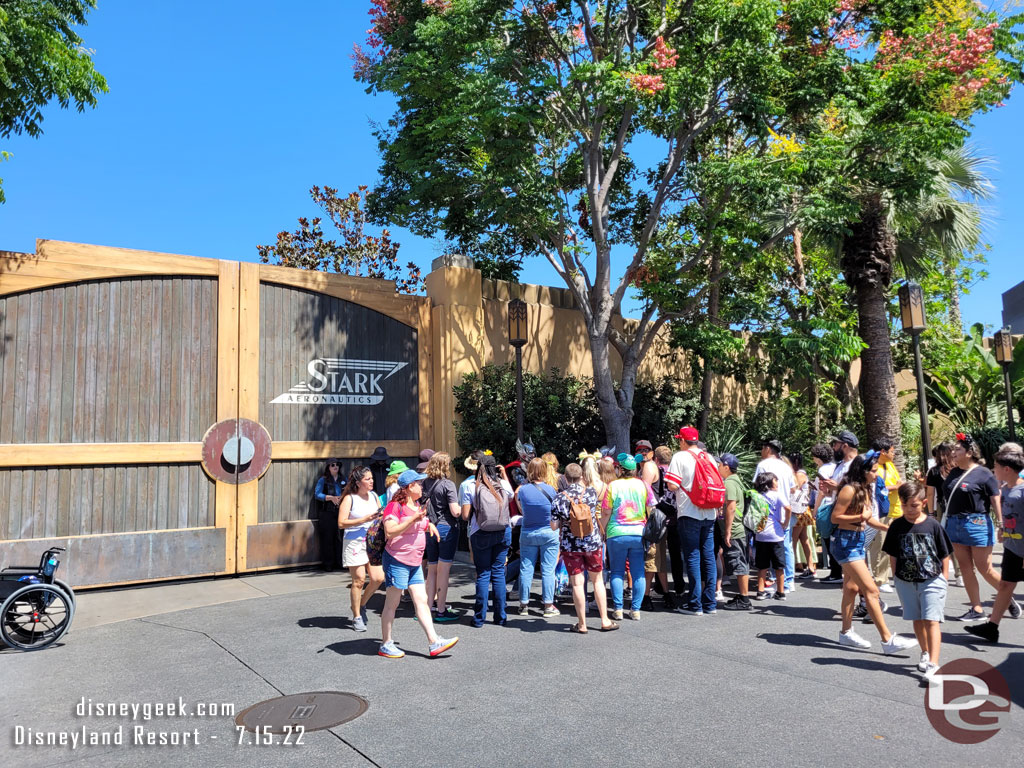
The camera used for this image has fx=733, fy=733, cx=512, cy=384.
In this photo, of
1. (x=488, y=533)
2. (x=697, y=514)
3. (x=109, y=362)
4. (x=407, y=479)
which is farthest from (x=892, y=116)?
(x=109, y=362)

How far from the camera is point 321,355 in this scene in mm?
12352

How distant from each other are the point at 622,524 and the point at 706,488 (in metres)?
1.05

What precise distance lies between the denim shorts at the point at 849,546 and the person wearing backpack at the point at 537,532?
9.19ft

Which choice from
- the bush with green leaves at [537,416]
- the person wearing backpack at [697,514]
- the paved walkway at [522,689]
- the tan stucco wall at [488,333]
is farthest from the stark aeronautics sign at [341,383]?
the person wearing backpack at [697,514]

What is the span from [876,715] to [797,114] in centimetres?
1066

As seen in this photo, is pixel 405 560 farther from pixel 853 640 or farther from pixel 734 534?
pixel 734 534

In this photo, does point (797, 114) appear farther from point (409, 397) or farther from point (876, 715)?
point (876, 715)

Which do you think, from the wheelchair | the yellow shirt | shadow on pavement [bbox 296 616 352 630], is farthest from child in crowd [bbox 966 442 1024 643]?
the wheelchair

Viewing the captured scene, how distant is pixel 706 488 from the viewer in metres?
7.81

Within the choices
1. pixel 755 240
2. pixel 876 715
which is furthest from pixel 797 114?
pixel 876 715

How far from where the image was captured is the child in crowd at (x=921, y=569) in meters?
5.57

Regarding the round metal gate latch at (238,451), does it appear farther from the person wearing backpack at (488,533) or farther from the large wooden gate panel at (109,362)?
the person wearing backpack at (488,533)

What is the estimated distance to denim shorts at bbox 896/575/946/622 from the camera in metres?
5.54

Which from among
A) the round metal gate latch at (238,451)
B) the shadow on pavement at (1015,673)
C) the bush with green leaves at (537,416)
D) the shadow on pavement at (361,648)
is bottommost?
the shadow on pavement at (1015,673)
